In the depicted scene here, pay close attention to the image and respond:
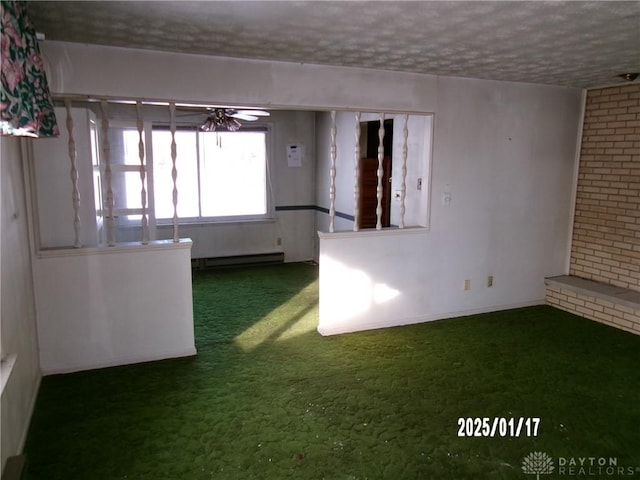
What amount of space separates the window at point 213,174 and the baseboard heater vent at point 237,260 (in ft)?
1.79

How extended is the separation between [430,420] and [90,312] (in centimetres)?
231

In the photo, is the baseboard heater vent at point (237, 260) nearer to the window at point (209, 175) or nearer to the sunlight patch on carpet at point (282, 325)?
the window at point (209, 175)

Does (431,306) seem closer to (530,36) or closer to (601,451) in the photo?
(601,451)

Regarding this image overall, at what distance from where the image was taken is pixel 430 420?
2.74 metres

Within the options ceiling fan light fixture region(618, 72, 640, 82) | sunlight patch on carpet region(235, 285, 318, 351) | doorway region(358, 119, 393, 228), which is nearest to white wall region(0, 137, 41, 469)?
sunlight patch on carpet region(235, 285, 318, 351)

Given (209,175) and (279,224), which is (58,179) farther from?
(279,224)

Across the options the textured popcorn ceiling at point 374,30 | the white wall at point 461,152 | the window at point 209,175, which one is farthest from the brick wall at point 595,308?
the window at point 209,175

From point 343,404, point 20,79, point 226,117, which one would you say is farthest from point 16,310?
point 226,117

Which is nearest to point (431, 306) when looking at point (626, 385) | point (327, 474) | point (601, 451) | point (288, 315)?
point (288, 315)

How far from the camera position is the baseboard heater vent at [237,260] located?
20.4 feet

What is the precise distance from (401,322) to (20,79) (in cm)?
332

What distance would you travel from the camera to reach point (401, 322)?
427 cm
